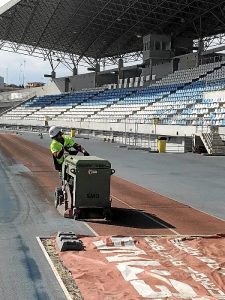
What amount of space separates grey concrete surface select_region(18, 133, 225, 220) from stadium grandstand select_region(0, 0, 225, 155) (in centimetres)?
592

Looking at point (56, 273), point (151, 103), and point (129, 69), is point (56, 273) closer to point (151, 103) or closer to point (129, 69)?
point (151, 103)

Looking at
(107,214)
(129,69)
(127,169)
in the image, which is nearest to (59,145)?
(107,214)

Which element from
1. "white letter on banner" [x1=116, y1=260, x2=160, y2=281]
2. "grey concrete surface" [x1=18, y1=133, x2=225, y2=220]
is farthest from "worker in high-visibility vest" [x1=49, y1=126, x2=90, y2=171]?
"white letter on banner" [x1=116, y1=260, x2=160, y2=281]

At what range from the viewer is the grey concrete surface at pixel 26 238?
5637mm

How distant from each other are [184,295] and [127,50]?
68.2 m

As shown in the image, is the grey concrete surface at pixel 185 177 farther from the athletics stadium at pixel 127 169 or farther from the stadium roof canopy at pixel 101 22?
the stadium roof canopy at pixel 101 22

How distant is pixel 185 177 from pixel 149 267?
38.5ft

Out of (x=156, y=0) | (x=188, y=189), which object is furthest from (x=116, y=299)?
(x=156, y=0)

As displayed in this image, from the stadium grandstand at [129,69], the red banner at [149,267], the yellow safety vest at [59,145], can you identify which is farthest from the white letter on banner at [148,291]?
the stadium grandstand at [129,69]

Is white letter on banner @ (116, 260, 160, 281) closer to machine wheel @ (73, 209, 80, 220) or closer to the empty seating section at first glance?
machine wheel @ (73, 209, 80, 220)

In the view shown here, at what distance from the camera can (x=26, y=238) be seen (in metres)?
8.08

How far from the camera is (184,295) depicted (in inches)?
214

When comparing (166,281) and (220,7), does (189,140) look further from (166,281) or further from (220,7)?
(166,281)

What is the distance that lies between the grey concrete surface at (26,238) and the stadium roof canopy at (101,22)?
4032 cm
